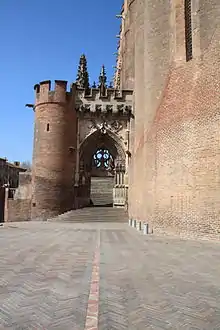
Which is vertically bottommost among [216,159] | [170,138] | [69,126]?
[216,159]

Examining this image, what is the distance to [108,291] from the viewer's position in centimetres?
411

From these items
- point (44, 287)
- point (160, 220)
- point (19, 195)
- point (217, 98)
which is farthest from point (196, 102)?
point (19, 195)

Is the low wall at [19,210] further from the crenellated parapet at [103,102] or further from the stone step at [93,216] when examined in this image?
the crenellated parapet at [103,102]

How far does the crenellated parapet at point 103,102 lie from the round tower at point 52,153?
126 cm

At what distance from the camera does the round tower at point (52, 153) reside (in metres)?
21.5

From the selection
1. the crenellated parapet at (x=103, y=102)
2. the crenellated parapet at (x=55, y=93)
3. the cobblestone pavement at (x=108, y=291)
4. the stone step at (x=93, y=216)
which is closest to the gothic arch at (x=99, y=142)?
the crenellated parapet at (x=103, y=102)

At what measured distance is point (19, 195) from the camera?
74.4ft

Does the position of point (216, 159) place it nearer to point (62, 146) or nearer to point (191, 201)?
point (191, 201)

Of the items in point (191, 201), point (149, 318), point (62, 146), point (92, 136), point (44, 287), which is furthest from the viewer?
point (92, 136)

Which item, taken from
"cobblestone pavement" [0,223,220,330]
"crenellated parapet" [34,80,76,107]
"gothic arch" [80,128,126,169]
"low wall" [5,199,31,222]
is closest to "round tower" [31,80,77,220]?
"crenellated parapet" [34,80,76,107]

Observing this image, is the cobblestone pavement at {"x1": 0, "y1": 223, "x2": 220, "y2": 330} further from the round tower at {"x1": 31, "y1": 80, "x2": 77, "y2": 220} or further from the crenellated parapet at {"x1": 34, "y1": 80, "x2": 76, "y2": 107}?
the crenellated parapet at {"x1": 34, "y1": 80, "x2": 76, "y2": 107}

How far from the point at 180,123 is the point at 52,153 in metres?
11.5

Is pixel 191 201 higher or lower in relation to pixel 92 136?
lower

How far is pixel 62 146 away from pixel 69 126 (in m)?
1.68
